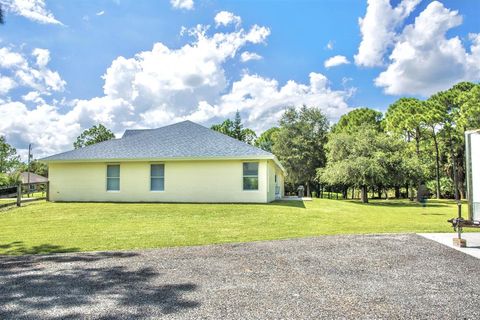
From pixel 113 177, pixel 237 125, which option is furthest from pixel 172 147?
pixel 237 125

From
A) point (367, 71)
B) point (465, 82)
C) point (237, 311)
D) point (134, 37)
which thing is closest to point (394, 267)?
point (237, 311)

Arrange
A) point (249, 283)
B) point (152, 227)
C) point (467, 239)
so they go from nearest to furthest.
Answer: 1. point (249, 283)
2. point (467, 239)
3. point (152, 227)

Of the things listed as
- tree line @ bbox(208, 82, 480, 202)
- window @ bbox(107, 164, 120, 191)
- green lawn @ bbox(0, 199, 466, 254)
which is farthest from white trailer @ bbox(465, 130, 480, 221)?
tree line @ bbox(208, 82, 480, 202)

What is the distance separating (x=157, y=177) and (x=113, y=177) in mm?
2702

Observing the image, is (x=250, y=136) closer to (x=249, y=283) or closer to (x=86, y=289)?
(x=249, y=283)

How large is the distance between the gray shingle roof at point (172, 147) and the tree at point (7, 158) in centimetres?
2994

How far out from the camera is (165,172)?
60.2 feet

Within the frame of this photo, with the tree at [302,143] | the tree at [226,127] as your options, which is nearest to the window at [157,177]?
the tree at [302,143]

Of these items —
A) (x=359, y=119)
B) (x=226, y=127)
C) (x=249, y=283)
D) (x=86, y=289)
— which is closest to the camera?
(x=86, y=289)

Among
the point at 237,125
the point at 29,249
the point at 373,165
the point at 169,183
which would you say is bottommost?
the point at 29,249

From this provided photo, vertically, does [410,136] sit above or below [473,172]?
above

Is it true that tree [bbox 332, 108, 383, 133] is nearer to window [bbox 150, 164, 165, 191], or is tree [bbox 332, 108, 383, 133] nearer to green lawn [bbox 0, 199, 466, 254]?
window [bbox 150, 164, 165, 191]

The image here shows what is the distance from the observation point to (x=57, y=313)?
11.7ft

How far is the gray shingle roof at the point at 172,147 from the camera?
17828 mm
